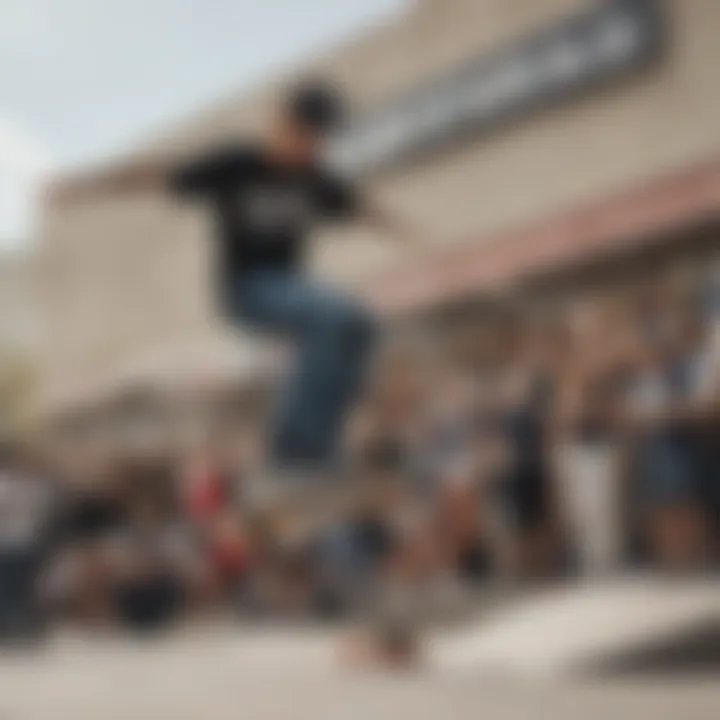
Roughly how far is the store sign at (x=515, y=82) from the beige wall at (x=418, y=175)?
0.7 inches

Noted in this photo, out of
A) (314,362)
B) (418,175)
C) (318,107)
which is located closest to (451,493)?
(314,362)

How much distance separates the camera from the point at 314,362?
1598 millimetres

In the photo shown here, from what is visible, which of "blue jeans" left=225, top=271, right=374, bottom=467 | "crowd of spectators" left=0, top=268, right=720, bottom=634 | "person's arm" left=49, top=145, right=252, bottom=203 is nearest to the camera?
"crowd of spectators" left=0, top=268, right=720, bottom=634

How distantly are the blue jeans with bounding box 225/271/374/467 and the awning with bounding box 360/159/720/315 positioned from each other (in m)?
0.05

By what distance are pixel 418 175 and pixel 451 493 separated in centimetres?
39

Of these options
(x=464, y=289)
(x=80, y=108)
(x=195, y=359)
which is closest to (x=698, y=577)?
(x=464, y=289)

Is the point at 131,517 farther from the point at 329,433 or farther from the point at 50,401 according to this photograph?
the point at 329,433

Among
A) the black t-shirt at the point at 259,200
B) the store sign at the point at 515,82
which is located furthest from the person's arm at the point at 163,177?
the store sign at the point at 515,82

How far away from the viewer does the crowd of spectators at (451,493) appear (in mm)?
1400

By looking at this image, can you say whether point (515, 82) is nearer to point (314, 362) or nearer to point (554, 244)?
point (554, 244)

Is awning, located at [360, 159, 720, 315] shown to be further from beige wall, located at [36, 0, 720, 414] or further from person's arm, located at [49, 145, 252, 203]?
person's arm, located at [49, 145, 252, 203]

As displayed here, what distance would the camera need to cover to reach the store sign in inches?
58.7

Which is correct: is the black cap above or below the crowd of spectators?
above

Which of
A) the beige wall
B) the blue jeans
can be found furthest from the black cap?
the blue jeans
